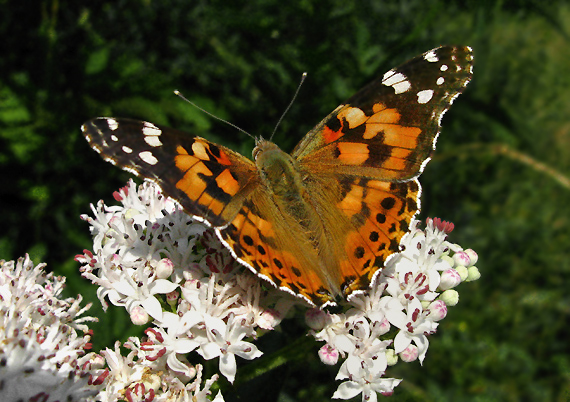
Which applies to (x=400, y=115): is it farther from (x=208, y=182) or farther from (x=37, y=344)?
(x=37, y=344)

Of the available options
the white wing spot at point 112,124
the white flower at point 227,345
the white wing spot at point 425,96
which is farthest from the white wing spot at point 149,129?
the white wing spot at point 425,96

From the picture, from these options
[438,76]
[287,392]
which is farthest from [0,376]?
[438,76]

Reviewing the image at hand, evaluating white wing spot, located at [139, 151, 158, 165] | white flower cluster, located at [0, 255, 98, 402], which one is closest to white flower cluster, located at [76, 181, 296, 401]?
white flower cluster, located at [0, 255, 98, 402]

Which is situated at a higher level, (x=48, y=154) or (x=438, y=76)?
(x=438, y=76)

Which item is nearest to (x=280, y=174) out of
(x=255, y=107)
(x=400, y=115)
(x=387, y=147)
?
(x=387, y=147)

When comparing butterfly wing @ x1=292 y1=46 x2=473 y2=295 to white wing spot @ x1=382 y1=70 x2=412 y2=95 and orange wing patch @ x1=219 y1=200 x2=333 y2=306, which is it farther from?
orange wing patch @ x1=219 y1=200 x2=333 y2=306

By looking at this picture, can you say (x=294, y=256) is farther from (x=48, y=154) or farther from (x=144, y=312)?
(x=48, y=154)
